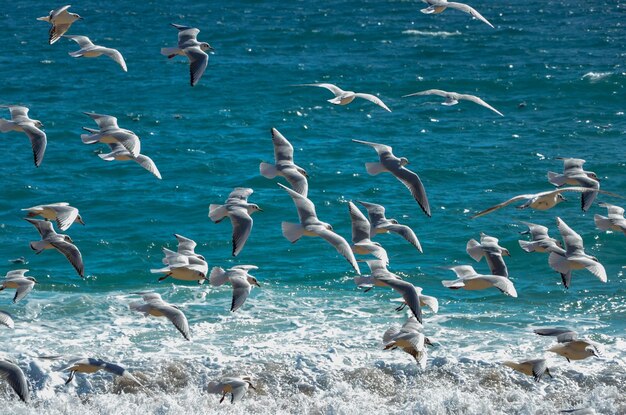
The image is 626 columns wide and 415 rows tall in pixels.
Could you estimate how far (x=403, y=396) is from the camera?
14.5 metres

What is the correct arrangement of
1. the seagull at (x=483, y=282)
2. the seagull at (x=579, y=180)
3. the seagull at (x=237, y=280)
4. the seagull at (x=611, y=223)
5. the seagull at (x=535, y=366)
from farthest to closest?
the seagull at (x=579, y=180) < the seagull at (x=611, y=223) < the seagull at (x=535, y=366) < the seagull at (x=483, y=282) < the seagull at (x=237, y=280)

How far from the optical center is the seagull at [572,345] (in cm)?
1259

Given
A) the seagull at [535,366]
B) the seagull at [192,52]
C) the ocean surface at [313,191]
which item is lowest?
the ocean surface at [313,191]

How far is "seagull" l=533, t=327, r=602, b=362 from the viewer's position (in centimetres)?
→ 1259

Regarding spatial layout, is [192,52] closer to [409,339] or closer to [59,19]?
[59,19]

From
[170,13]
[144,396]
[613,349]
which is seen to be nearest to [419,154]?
[613,349]

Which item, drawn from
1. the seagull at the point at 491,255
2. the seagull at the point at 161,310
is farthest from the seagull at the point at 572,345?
the seagull at the point at 161,310

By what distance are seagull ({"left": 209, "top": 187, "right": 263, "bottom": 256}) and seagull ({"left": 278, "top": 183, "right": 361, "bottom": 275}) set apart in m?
0.44

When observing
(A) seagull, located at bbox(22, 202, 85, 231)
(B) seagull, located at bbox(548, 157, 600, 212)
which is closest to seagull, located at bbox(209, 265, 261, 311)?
(A) seagull, located at bbox(22, 202, 85, 231)

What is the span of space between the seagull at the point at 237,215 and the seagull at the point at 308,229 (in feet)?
1.43

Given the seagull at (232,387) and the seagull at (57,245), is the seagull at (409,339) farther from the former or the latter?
the seagull at (57,245)

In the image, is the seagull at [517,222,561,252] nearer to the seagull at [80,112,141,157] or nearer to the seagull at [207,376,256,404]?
the seagull at [207,376,256,404]

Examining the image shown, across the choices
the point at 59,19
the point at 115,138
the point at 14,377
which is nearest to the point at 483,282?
the point at 115,138

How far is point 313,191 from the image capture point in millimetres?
23734
